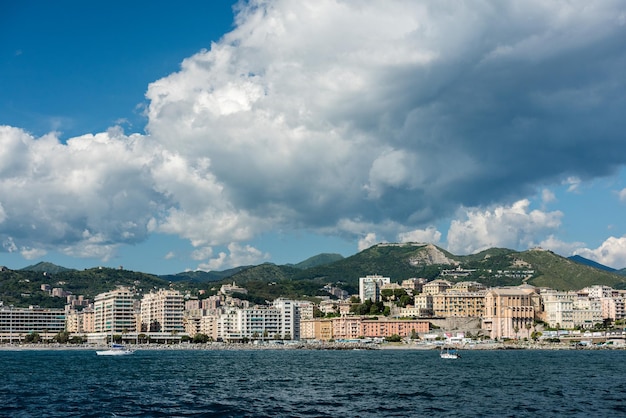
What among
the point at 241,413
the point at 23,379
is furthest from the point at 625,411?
the point at 23,379

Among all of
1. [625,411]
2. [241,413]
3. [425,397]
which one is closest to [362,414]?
[241,413]

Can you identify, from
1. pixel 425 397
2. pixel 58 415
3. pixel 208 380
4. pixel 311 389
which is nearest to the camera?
pixel 58 415

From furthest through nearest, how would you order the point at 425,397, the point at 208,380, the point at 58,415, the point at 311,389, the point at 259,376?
the point at 259,376 < the point at 208,380 < the point at 311,389 < the point at 425,397 < the point at 58,415

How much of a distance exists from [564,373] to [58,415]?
6702cm

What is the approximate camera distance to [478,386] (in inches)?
3088

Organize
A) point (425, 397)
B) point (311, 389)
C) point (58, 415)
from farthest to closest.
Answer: point (311, 389) < point (425, 397) < point (58, 415)

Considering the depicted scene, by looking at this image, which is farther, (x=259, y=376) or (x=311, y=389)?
(x=259, y=376)

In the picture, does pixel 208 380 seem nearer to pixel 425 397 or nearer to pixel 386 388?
pixel 386 388

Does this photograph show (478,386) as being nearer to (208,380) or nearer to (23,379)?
(208,380)

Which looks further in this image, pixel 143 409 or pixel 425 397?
pixel 425 397

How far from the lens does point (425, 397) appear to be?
67.6 metres

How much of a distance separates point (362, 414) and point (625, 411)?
19.5m

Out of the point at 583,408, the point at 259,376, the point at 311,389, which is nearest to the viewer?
the point at 583,408

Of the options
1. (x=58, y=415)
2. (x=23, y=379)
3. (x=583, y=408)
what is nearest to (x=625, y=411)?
(x=583, y=408)
